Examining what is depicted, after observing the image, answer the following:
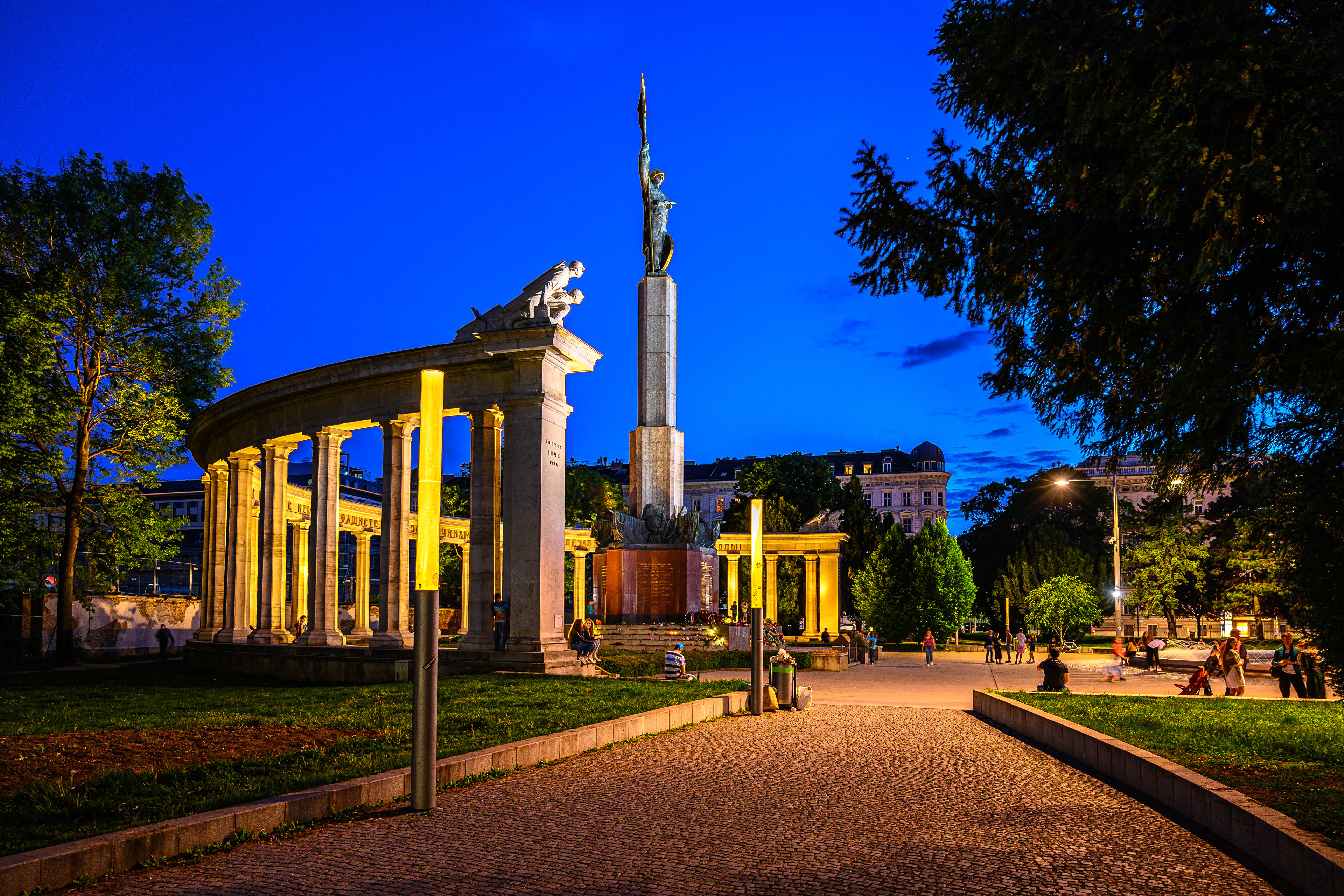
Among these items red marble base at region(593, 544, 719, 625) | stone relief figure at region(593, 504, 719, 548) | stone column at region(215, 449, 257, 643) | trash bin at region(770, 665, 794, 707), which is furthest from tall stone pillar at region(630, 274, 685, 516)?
trash bin at region(770, 665, 794, 707)

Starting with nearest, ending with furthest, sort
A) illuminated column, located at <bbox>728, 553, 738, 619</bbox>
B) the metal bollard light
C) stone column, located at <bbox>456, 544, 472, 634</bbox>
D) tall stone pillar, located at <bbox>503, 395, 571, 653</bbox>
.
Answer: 1. the metal bollard light
2. tall stone pillar, located at <bbox>503, 395, 571, 653</bbox>
3. stone column, located at <bbox>456, 544, 472, 634</bbox>
4. illuminated column, located at <bbox>728, 553, 738, 619</bbox>

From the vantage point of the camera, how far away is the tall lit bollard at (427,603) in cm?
935

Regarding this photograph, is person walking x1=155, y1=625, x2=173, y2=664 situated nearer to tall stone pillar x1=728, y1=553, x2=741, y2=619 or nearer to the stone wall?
the stone wall

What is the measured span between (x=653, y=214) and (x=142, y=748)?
33241 millimetres

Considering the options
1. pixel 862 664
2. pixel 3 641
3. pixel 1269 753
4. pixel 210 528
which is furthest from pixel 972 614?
pixel 1269 753

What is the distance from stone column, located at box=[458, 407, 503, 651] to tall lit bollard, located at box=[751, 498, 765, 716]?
7593 millimetres

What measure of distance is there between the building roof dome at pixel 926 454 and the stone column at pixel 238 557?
424 ft

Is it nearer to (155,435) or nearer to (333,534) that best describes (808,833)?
(333,534)

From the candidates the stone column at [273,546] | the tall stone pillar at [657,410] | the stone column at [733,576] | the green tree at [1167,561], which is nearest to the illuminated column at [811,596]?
the stone column at [733,576]

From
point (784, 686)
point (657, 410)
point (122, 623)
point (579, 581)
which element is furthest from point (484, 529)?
point (579, 581)

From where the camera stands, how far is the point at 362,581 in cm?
4459

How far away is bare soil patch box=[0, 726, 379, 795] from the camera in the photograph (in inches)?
406

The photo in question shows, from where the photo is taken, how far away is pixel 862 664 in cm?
4325

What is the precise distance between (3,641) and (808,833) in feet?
119
